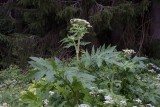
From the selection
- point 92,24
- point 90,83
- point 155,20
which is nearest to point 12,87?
point 90,83

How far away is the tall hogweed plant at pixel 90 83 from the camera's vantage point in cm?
263

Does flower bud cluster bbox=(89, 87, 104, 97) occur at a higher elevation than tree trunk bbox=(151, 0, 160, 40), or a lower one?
higher

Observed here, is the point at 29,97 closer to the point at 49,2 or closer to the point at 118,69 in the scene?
the point at 118,69

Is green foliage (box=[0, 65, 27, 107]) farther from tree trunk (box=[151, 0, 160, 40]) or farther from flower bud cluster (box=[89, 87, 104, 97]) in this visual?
tree trunk (box=[151, 0, 160, 40])

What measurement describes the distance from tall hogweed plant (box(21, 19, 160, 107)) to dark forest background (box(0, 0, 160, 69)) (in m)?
4.13

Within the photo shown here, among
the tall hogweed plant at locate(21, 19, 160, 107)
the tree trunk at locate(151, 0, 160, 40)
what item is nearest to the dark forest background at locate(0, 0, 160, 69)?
the tree trunk at locate(151, 0, 160, 40)

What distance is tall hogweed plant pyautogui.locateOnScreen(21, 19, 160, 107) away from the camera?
2.63 metres

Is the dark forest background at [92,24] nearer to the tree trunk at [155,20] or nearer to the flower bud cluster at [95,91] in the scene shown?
the tree trunk at [155,20]

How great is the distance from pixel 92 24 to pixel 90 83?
476cm

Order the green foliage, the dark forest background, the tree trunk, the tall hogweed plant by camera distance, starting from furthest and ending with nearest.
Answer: the tree trunk
the dark forest background
the green foliage
the tall hogweed plant

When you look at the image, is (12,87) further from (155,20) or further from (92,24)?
(155,20)

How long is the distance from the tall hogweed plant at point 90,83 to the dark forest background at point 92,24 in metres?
4.13

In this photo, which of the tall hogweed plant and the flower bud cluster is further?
the flower bud cluster

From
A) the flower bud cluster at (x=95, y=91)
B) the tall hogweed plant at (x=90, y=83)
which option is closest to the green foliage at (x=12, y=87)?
the tall hogweed plant at (x=90, y=83)
